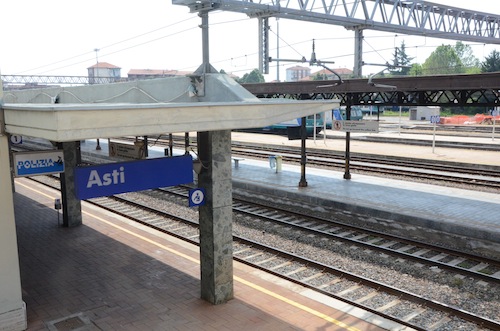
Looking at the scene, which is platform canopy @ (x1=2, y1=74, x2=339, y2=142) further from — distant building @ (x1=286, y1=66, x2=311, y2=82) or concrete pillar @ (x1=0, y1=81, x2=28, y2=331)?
distant building @ (x1=286, y1=66, x2=311, y2=82)

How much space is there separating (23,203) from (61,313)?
9495 millimetres

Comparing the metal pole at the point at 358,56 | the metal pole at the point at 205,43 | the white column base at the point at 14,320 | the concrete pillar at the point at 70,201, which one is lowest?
the white column base at the point at 14,320

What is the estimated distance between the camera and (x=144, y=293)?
25.9ft

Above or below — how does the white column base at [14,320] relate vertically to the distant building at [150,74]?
below

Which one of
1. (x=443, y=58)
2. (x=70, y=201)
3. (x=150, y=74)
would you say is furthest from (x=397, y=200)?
(x=443, y=58)

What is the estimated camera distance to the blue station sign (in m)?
7.09

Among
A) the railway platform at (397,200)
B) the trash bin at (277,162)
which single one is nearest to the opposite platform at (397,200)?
the railway platform at (397,200)

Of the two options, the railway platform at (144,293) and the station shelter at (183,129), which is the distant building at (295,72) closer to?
the railway platform at (144,293)

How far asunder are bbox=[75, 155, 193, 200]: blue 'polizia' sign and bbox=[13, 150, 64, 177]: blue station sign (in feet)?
5.26

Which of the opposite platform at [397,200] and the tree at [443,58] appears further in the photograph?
the tree at [443,58]

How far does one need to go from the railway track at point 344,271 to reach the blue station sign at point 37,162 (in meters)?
4.16

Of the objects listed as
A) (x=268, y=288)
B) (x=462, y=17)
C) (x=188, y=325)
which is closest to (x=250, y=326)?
(x=188, y=325)

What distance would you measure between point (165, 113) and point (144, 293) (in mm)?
3808

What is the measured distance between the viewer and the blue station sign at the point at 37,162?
709cm
